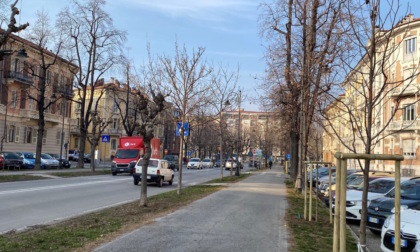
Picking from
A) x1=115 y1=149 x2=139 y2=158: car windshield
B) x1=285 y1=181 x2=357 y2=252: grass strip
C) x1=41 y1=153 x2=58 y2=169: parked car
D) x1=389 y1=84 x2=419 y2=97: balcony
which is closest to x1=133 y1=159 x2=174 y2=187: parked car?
x1=115 y1=149 x2=139 y2=158: car windshield

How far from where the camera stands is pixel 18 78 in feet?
144

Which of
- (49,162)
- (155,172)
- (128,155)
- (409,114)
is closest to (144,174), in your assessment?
(155,172)

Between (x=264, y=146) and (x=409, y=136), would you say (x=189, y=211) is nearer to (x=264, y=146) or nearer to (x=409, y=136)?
(x=409, y=136)

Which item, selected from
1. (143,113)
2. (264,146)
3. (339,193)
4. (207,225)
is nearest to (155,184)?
(143,113)

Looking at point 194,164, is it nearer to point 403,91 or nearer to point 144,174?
point 144,174

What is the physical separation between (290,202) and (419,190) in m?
5.15

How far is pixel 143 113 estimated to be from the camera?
13578 millimetres

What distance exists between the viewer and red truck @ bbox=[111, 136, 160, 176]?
1248 inches

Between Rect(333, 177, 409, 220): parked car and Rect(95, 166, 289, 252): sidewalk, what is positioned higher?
Rect(333, 177, 409, 220): parked car

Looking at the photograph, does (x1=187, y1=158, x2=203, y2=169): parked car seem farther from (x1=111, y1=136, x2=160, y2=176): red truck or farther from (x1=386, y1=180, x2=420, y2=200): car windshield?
(x1=386, y1=180, x2=420, y2=200): car windshield

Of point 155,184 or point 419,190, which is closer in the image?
point 419,190

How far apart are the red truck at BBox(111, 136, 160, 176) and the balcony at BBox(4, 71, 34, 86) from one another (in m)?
18.8

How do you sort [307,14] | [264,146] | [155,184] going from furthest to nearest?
1. [264,146]
2. [155,184]
3. [307,14]

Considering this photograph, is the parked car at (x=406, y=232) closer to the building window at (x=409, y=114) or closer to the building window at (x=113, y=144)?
the building window at (x=409, y=114)
